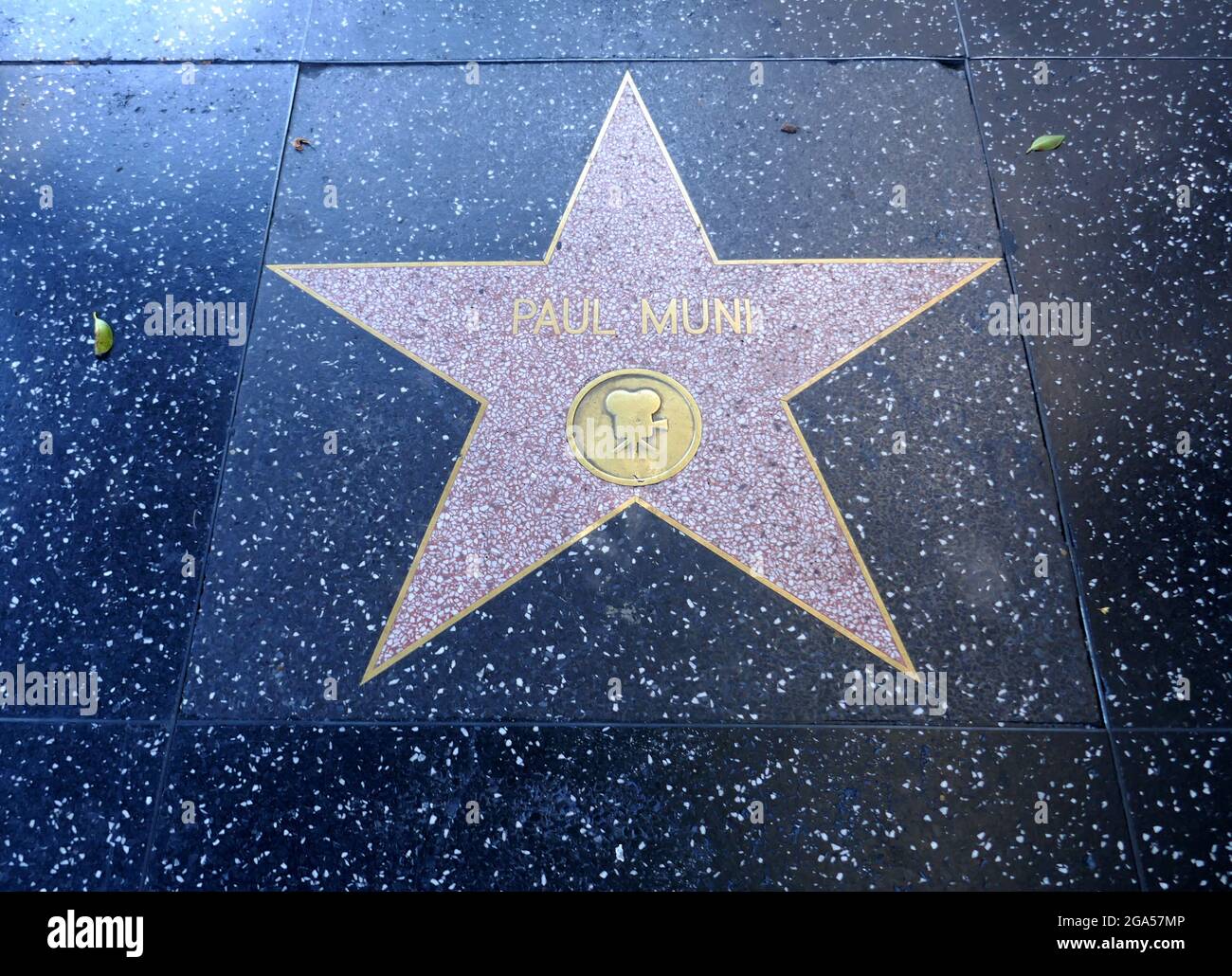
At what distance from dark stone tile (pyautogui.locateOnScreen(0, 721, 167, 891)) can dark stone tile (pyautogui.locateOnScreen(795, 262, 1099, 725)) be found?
171 centimetres

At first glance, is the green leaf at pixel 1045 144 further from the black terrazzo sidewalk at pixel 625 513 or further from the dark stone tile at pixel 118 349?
the dark stone tile at pixel 118 349

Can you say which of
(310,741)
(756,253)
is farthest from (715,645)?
(756,253)

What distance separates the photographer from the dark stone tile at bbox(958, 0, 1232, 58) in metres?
2.32

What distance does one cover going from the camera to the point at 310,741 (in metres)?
1.65

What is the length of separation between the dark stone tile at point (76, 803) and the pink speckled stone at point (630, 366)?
1.87ft

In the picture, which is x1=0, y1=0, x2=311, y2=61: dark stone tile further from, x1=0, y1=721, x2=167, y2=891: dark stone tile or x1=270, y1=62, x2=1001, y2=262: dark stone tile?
x1=0, y1=721, x2=167, y2=891: dark stone tile

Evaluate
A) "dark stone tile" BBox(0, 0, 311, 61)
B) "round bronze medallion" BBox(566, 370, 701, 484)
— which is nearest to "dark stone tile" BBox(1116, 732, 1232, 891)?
"round bronze medallion" BBox(566, 370, 701, 484)

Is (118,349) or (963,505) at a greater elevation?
(118,349)

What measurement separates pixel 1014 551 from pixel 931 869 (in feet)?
2.42

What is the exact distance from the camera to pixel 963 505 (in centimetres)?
181

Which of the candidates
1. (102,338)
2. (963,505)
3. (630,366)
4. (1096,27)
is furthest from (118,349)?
(1096,27)

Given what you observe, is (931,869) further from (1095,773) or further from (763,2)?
(763,2)

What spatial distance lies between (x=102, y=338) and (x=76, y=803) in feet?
3.83

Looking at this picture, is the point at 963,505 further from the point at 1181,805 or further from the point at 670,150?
the point at 670,150
